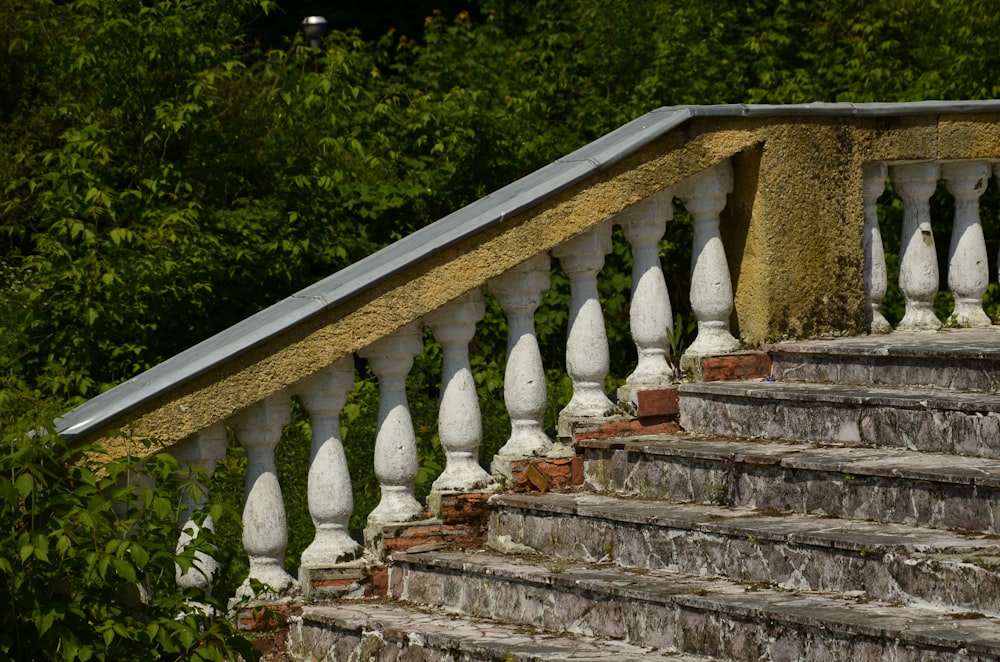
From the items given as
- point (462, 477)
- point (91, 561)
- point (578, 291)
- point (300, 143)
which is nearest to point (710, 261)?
point (578, 291)

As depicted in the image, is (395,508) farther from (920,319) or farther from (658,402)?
(920,319)

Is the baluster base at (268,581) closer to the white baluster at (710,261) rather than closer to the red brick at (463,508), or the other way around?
the red brick at (463,508)

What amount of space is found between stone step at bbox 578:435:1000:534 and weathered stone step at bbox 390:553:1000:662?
16.4 inches

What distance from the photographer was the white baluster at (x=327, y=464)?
4473 mm

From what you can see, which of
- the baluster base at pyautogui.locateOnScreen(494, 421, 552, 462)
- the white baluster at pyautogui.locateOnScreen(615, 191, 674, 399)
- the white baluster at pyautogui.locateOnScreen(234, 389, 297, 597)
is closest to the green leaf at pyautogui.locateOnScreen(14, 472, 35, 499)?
the white baluster at pyautogui.locateOnScreen(234, 389, 297, 597)

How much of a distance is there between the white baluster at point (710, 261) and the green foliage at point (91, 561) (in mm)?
2095

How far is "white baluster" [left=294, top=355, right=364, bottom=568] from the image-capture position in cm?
447

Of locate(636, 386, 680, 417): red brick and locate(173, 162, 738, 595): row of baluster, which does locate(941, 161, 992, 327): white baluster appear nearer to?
locate(173, 162, 738, 595): row of baluster

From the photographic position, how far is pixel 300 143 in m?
8.55

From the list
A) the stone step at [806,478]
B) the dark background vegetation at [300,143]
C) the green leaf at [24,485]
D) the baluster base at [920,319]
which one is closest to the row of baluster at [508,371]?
the baluster base at [920,319]

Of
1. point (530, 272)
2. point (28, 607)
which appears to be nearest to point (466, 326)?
point (530, 272)

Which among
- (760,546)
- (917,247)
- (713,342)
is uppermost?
(917,247)

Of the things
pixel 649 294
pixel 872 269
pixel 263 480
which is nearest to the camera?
pixel 263 480

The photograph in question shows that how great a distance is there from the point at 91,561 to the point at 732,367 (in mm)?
2583
